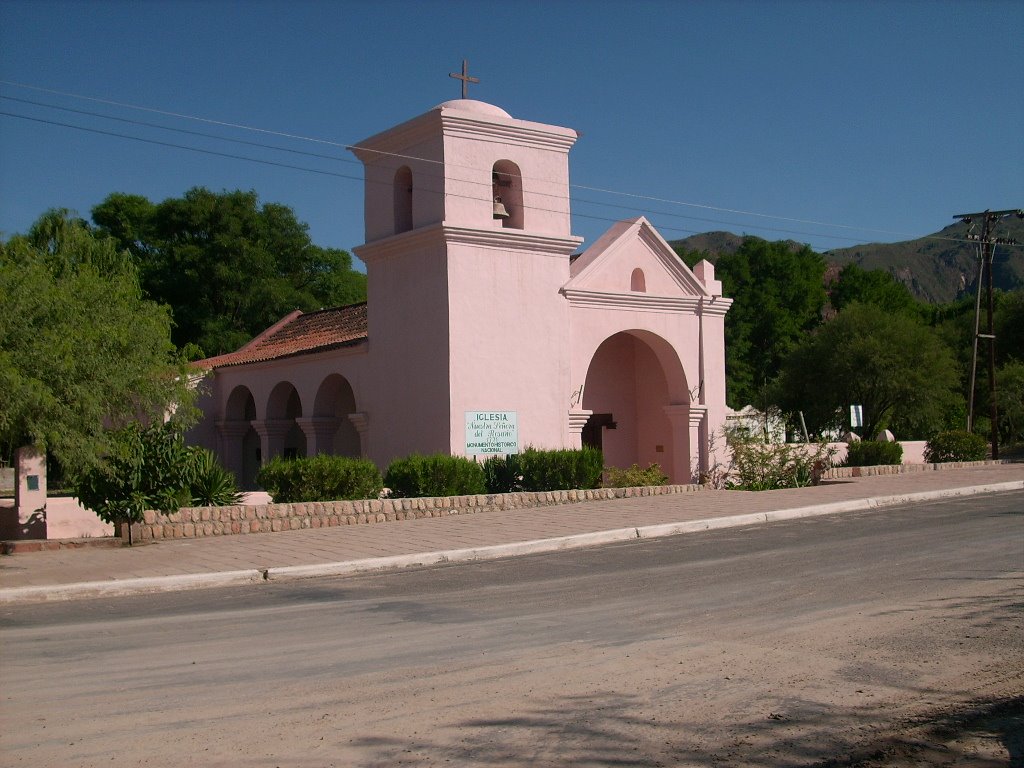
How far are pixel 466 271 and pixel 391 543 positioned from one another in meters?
8.51

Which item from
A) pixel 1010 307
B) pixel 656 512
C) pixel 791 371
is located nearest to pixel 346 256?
pixel 791 371

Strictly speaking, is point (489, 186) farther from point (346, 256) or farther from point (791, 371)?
point (346, 256)

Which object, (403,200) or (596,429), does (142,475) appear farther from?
(596,429)

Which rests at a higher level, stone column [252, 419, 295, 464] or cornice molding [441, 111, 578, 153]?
cornice molding [441, 111, 578, 153]

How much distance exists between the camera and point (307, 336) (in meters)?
30.5

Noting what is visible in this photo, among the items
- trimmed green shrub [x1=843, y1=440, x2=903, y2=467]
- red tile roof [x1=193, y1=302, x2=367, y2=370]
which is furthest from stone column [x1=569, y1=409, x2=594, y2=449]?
trimmed green shrub [x1=843, y1=440, x2=903, y2=467]

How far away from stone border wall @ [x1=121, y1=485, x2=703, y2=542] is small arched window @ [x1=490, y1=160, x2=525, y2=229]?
6.36 meters

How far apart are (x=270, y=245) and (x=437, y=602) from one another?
41.6m

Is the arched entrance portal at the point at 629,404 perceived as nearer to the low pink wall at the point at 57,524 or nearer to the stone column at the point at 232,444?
the stone column at the point at 232,444

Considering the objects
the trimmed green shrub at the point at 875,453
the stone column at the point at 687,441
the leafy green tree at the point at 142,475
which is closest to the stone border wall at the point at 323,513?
the leafy green tree at the point at 142,475

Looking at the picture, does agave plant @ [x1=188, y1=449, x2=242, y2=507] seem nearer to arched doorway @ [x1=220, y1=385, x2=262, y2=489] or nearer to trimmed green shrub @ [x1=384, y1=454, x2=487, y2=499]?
trimmed green shrub @ [x1=384, y1=454, x2=487, y2=499]

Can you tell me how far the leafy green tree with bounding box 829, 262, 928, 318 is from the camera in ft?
248

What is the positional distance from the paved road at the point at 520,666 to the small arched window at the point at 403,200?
12755 millimetres

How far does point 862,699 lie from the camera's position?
6504 millimetres
